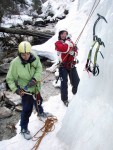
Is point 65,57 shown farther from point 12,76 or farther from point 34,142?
point 34,142

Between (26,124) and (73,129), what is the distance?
1045 mm

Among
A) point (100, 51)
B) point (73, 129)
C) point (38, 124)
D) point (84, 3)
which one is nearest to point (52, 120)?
point (38, 124)

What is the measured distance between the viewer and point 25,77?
5109 millimetres

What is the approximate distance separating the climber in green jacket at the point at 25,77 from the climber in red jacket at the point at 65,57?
0.81 metres

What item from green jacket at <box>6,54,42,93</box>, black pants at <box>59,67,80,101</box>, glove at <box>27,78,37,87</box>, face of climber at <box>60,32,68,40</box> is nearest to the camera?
green jacket at <box>6,54,42,93</box>

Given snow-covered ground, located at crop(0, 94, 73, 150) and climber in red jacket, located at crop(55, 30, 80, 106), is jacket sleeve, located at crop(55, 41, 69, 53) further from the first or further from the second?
snow-covered ground, located at crop(0, 94, 73, 150)

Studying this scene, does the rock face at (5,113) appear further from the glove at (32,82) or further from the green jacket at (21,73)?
the glove at (32,82)

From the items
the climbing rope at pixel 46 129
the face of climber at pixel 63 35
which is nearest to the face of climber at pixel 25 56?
the face of climber at pixel 63 35

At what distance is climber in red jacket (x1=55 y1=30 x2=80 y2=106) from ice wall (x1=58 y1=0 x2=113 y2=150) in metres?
0.98

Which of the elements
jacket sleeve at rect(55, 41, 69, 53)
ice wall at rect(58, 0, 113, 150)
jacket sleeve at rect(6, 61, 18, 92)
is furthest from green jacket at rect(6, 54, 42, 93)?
ice wall at rect(58, 0, 113, 150)

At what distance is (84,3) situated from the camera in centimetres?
1137

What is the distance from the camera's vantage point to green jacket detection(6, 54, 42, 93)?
4984mm

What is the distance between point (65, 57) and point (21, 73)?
128 cm

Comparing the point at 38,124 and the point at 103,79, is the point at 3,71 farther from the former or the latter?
the point at 103,79
